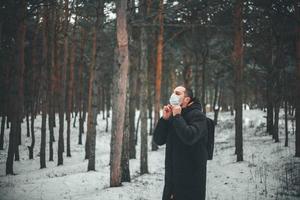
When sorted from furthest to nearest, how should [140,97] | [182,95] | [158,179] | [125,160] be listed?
1. [140,97]
2. [158,179]
3. [125,160]
4. [182,95]

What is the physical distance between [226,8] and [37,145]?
19.6 metres

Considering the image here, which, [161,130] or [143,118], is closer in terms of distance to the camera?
[161,130]

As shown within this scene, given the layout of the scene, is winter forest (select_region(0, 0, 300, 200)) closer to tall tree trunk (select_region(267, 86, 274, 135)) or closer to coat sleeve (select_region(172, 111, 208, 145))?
tall tree trunk (select_region(267, 86, 274, 135))

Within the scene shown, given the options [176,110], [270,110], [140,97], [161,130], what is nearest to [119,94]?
[140,97]

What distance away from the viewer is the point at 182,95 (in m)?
4.45

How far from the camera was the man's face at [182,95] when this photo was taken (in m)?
4.41

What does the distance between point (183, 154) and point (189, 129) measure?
0.49m

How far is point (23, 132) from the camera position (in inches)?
1294

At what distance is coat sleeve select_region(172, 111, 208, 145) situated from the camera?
401 cm

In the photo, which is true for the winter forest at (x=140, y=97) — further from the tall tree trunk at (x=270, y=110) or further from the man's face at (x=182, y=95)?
the man's face at (x=182, y=95)

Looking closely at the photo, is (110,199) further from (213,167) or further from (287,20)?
(287,20)

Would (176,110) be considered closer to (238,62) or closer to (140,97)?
(140,97)

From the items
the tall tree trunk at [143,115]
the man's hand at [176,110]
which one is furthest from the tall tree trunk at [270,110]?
the man's hand at [176,110]

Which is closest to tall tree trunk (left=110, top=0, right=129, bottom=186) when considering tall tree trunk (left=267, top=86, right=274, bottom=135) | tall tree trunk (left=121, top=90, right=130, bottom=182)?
tall tree trunk (left=121, top=90, right=130, bottom=182)
